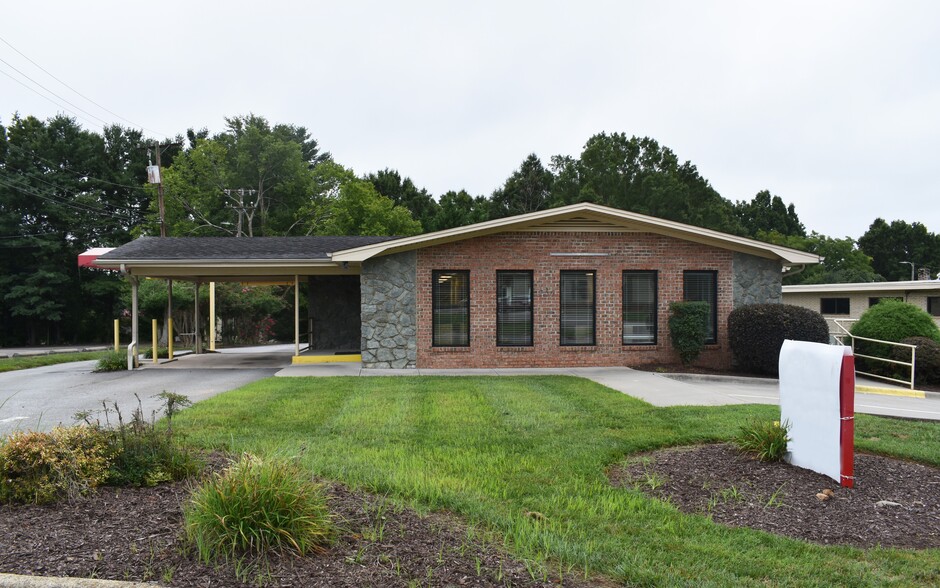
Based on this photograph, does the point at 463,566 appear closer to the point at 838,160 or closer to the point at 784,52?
the point at 784,52

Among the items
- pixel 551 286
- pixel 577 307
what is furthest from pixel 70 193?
pixel 577 307

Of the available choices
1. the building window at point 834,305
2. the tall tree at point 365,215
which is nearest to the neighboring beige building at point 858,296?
the building window at point 834,305

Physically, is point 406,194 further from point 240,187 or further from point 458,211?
point 240,187

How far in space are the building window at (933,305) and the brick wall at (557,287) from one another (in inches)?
528

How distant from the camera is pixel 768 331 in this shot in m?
13.0

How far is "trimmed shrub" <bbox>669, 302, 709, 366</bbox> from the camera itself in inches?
529

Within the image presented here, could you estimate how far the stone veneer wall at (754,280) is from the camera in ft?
47.5

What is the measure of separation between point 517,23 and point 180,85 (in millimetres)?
22329

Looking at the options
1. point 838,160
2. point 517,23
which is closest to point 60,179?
point 517,23

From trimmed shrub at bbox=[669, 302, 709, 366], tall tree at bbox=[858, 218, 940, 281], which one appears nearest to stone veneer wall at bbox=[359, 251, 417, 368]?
trimmed shrub at bbox=[669, 302, 709, 366]

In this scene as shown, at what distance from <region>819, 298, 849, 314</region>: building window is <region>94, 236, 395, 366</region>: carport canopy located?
61.9ft

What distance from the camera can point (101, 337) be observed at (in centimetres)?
3812

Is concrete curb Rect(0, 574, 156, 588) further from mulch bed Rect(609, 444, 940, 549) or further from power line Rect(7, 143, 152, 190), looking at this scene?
power line Rect(7, 143, 152, 190)

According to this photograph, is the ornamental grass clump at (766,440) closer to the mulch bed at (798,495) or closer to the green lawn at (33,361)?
the mulch bed at (798,495)
